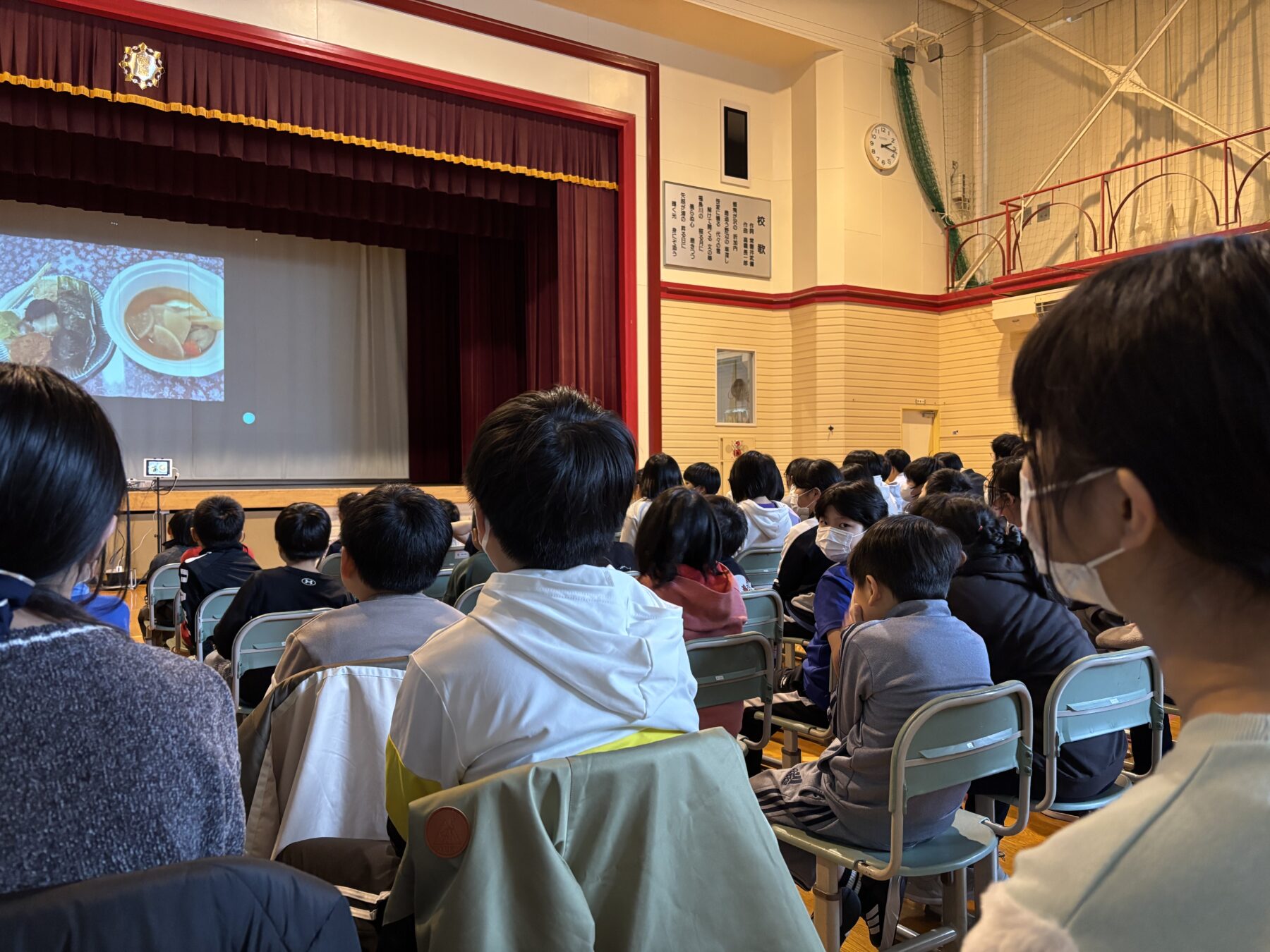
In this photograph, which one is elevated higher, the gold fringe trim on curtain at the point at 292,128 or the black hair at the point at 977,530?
the gold fringe trim on curtain at the point at 292,128

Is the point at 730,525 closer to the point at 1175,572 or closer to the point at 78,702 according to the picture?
the point at 78,702

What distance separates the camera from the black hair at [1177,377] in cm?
52

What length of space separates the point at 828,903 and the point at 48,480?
1.65 metres

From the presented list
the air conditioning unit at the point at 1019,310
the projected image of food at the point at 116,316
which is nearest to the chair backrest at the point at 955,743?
the air conditioning unit at the point at 1019,310

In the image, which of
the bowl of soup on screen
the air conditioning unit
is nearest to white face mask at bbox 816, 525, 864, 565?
the air conditioning unit

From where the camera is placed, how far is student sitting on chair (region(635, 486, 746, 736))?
274 centimetres

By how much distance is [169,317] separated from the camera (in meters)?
9.93

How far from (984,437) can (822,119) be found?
374cm

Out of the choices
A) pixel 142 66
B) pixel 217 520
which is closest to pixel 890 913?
pixel 217 520

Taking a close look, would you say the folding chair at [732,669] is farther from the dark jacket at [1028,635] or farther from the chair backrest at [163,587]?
the chair backrest at [163,587]

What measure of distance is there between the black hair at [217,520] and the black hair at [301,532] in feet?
2.22

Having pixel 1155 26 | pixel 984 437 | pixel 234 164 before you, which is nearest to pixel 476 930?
pixel 234 164

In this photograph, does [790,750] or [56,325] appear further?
[56,325]

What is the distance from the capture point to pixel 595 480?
147 cm
